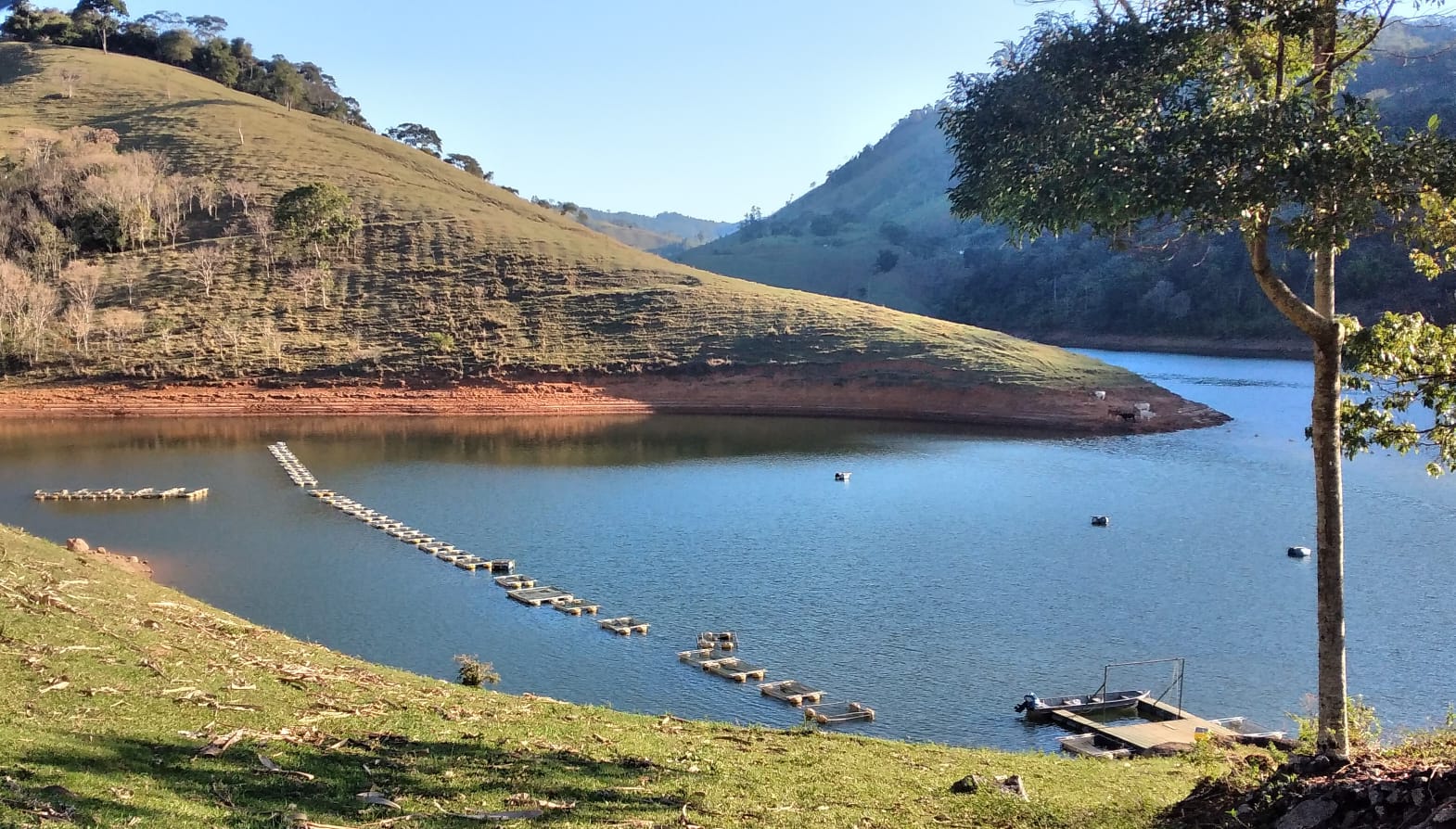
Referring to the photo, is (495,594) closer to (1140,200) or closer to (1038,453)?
(1140,200)

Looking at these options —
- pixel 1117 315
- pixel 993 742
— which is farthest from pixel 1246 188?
pixel 1117 315

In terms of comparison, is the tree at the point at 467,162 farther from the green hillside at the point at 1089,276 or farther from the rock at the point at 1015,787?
the rock at the point at 1015,787

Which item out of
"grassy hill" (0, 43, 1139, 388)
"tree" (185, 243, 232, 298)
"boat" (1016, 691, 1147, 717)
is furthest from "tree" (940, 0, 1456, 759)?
"tree" (185, 243, 232, 298)

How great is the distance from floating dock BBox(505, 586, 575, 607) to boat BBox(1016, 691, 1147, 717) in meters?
12.9

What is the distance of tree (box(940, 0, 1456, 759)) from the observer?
10.7 m

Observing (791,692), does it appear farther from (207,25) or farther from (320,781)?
(207,25)

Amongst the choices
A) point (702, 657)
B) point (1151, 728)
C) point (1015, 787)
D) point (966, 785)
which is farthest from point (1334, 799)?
point (702, 657)

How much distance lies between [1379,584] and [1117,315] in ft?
358

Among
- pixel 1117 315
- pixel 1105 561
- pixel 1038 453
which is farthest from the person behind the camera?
pixel 1117 315

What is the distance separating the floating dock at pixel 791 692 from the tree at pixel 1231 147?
38.2ft

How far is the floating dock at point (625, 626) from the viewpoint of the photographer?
26.2 m

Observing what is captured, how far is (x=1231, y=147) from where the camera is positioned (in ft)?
35.0

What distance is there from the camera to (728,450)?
57031mm

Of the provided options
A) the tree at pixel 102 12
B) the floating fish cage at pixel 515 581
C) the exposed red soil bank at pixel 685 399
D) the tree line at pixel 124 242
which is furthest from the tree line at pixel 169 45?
the floating fish cage at pixel 515 581
